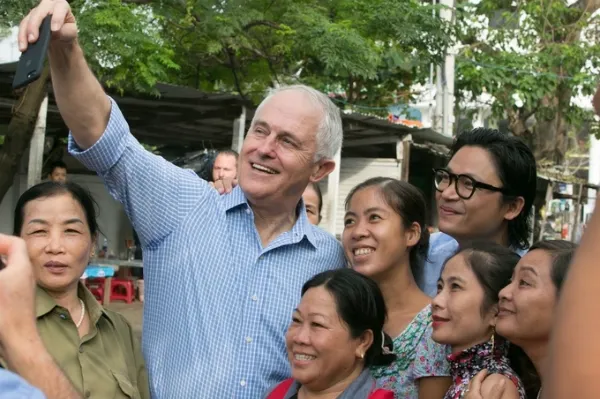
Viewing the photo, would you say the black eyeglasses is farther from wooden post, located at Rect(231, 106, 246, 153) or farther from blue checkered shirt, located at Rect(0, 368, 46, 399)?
wooden post, located at Rect(231, 106, 246, 153)

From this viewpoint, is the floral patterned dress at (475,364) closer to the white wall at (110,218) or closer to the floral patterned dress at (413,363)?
the floral patterned dress at (413,363)

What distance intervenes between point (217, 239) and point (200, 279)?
151 millimetres

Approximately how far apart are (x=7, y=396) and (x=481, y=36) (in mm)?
18682

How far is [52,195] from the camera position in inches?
120

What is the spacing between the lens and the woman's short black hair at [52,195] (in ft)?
10.0

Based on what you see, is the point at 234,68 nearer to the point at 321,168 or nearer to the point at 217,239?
the point at 321,168

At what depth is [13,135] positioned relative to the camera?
6.82 meters

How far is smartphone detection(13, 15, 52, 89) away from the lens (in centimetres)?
210

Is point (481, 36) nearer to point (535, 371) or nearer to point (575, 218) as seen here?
point (575, 218)

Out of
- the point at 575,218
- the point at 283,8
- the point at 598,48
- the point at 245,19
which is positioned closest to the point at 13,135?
the point at 245,19

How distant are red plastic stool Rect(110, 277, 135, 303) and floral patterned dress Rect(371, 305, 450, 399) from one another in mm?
10045

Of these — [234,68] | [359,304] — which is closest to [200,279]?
[359,304]

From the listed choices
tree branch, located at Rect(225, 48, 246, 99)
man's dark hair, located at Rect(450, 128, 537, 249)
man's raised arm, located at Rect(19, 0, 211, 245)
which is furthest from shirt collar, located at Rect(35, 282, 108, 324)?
tree branch, located at Rect(225, 48, 246, 99)

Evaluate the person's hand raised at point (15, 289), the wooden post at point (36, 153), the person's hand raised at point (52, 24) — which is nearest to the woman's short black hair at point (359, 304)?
the person's hand raised at point (52, 24)
